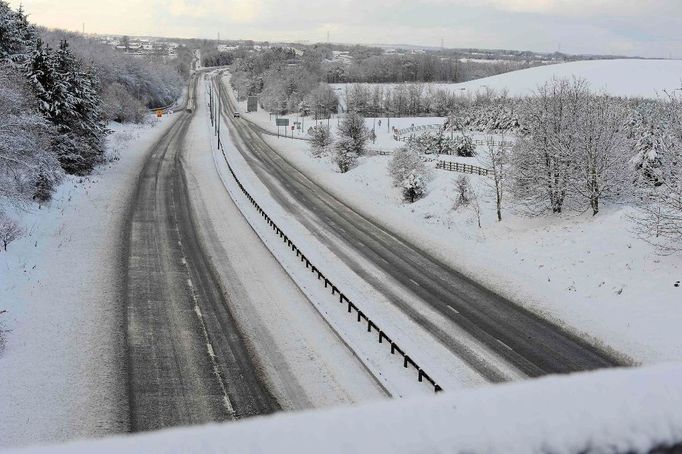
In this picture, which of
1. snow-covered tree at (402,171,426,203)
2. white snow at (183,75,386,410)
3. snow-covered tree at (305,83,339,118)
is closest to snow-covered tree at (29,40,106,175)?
white snow at (183,75,386,410)

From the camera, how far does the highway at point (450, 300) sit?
19062 millimetres

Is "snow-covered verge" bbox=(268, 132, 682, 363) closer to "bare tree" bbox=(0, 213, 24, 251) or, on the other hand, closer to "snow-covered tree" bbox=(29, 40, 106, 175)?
"bare tree" bbox=(0, 213, 24, 251)

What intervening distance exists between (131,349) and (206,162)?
1826 inches

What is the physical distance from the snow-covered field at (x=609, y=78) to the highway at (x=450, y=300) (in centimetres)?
8967

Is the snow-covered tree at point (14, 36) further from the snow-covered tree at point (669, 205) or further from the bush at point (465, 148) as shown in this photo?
the snow-covered tree at point (669, 205)

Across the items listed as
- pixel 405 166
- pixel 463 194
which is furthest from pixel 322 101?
pixel 463 194

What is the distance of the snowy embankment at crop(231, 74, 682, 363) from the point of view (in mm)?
Result: 21578

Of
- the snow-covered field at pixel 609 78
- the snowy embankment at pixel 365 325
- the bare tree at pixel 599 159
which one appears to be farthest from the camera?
the snow-covered field at pixel 609 78

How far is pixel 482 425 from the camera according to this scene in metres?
2.12

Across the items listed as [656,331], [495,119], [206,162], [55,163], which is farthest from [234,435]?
[495,119]

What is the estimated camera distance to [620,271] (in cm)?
2620

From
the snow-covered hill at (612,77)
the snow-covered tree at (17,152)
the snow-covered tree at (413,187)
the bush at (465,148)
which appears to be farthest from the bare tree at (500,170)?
the snow-covered hill at (612,77)

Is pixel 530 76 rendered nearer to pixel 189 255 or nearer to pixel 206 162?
pixel 206 162

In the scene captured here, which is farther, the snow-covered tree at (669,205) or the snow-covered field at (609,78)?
the snow-covered field at (609,78)
